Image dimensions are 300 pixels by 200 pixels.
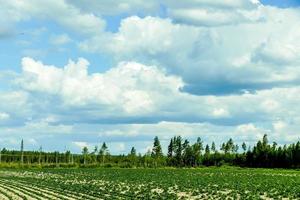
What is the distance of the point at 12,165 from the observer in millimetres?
150625

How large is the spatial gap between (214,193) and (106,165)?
12012cm

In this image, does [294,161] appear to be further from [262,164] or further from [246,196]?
[246,196]

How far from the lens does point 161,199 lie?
1604 inches

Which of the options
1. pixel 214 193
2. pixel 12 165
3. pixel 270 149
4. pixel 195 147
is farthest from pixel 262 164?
pixel 214 193

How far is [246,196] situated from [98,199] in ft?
38.6

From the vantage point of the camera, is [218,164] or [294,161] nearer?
[294,161]

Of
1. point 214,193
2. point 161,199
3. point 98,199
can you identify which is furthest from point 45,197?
point 214,193

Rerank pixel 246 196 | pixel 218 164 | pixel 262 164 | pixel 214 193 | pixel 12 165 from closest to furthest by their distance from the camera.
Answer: pixel 246 196 → pixel 214 193 → pixel 12 165 → pixel 262 164 → pixel 218 164

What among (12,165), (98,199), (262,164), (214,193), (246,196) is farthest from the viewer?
(262,164)

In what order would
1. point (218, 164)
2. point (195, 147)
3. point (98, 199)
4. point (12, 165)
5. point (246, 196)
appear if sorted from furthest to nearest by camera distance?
point (195, 147), point (218, 164), point (12, 165), point (246, 196), point (98, 199)

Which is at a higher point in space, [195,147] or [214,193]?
[195,147]

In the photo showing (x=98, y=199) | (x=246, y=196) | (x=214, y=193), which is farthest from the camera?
(x=214, y=193)

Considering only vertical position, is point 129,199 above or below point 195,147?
below

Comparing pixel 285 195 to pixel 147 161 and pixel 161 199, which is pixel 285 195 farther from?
pixel 147 161
